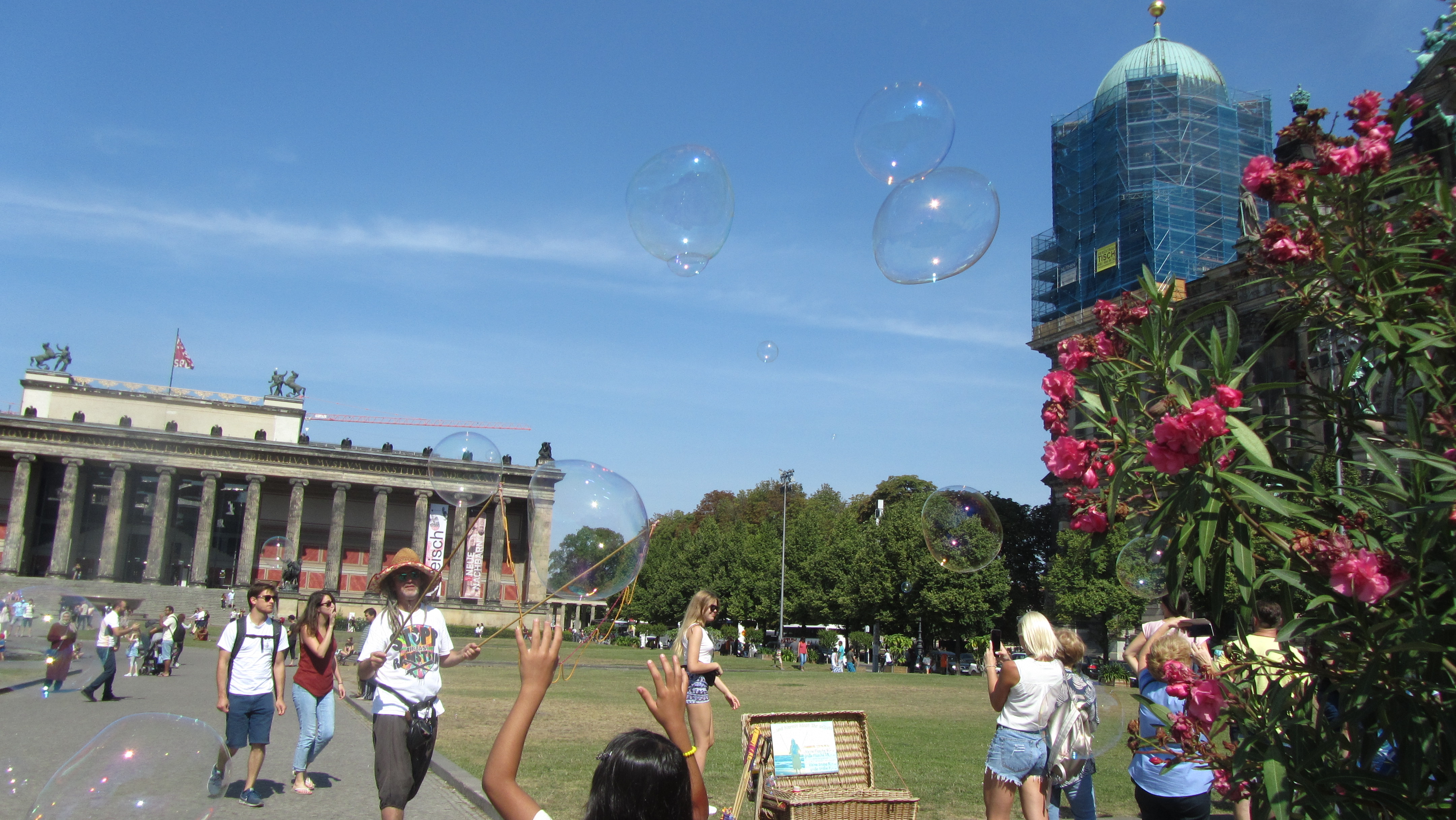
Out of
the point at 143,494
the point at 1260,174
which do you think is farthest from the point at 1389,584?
the point at 143,494

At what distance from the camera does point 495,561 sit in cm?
8606

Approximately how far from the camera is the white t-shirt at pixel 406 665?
6.82 meters

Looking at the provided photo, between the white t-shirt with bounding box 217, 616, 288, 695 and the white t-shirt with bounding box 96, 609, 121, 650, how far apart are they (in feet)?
31.0

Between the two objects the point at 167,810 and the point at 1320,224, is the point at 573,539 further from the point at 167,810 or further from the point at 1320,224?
the point at 1320,224

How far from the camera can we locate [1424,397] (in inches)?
136

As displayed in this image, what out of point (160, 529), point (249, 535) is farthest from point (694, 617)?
point (160, 529)

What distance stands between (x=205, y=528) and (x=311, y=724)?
7769 cm

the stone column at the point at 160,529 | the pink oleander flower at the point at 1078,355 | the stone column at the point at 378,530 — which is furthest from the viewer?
the stone column at the point at 378,530

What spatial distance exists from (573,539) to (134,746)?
160 inches

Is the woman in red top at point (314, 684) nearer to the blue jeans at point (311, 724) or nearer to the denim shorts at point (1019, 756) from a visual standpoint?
the blue jeans at point (311, 724)

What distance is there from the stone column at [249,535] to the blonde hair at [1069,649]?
83.5 meters

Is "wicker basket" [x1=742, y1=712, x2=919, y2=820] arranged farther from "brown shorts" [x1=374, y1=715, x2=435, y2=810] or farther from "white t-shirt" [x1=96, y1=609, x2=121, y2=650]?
"white t-shirt" [x1=96, y1=609, x2=121, y2=650]

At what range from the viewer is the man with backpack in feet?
30.5

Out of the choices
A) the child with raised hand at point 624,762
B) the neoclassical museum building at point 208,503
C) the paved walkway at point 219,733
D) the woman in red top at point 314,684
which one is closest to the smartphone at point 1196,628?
the child with raised hand at point 624,762
